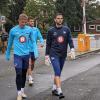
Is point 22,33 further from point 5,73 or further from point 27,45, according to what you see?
point 5,73

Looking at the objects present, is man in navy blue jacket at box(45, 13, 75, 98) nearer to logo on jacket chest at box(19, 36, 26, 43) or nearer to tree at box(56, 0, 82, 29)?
logo on jacket chest at box(19, 36, 26, 43)

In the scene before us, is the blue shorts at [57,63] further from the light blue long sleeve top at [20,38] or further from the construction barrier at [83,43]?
the construction barrier at [83,43]

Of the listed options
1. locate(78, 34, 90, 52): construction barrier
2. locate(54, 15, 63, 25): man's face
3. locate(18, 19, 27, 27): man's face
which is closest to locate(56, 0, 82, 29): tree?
locate(78, 34, 90, 52): construction barrier

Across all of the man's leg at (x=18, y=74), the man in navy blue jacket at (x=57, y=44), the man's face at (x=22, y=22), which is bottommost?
the man's leg at (x=18, y=74)

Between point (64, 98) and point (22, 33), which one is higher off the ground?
point (22, 33)

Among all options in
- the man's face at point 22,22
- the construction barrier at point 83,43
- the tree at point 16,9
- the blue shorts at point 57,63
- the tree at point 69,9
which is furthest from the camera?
the tree at point 69,9

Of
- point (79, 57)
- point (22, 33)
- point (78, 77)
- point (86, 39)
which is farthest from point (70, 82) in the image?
point (86, 39)

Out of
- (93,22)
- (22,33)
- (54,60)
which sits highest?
(22,33)

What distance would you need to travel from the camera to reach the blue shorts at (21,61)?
31.9 feet

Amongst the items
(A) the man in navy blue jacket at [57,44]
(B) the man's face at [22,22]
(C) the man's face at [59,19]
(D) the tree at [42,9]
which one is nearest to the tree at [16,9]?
(D) the tree at [42,9]

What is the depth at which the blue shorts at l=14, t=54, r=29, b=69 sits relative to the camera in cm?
971

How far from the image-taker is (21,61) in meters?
9.77

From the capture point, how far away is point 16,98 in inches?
397

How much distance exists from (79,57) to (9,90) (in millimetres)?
11535
